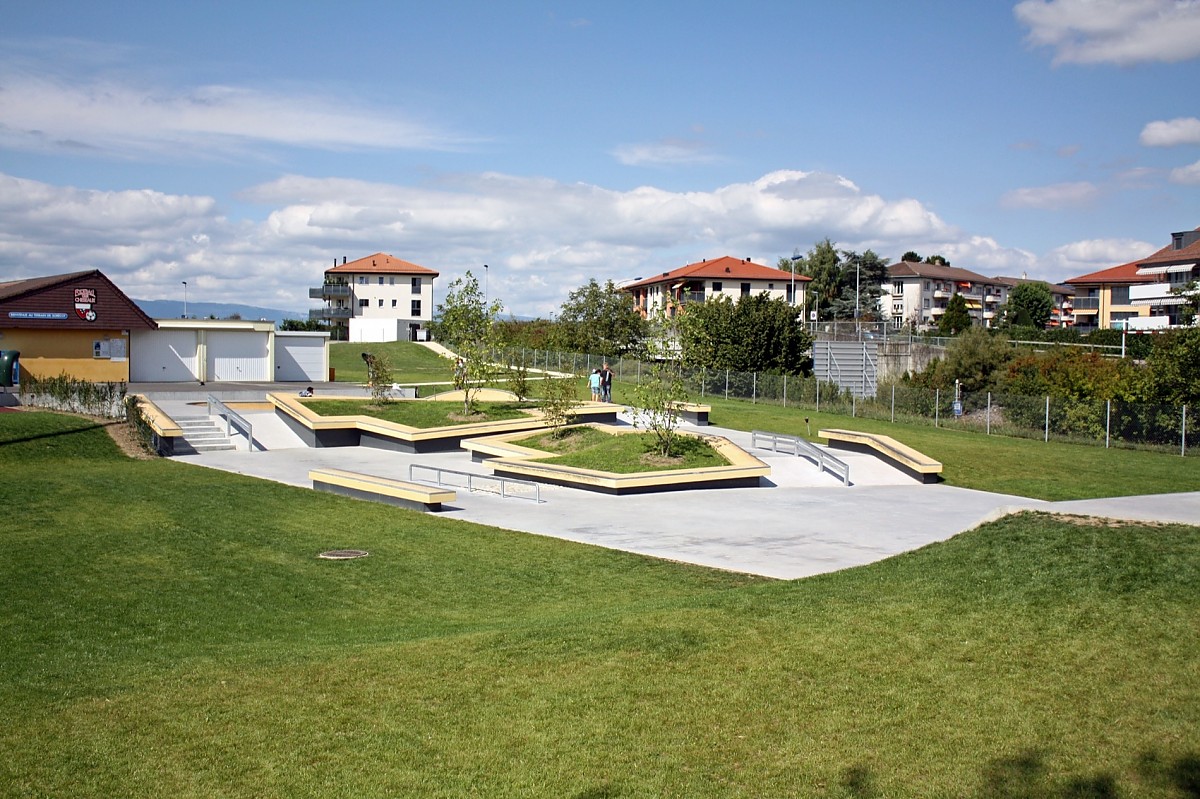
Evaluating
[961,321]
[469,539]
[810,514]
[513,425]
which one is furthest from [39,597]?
[961,321]

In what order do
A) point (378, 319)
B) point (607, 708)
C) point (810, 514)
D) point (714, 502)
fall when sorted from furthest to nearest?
point (378, 319) → point (714, 502) → point (810, 514) → point (607, 708)

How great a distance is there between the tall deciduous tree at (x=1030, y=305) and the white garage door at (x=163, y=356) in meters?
83.4

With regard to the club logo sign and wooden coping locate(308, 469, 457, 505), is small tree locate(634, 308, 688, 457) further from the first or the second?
the club logo sign

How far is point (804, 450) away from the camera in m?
26.7

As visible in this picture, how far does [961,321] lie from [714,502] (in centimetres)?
7500

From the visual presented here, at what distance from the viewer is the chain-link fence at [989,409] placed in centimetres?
3034

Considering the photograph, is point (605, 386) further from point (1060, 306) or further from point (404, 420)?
point (1060, 306)

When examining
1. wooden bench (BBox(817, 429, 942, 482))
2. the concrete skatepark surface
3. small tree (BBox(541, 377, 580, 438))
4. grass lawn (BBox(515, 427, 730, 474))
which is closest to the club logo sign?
the concrete skatepark surface

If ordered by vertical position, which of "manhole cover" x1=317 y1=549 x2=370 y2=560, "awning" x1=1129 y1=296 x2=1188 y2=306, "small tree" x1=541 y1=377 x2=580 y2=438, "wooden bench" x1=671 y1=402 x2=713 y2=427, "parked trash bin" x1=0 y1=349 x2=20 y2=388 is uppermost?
"awning" x1=1129 y1=296 x2=1188 y2=306

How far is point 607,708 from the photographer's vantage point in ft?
25.6

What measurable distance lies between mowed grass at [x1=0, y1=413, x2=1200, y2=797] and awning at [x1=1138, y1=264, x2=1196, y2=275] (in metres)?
70.9

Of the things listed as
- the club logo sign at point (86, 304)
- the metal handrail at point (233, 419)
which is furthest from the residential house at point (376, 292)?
the metal handrail at point (233, 419)

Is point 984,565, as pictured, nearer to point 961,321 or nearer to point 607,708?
point 607,708

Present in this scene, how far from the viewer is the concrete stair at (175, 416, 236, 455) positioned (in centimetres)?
2791
